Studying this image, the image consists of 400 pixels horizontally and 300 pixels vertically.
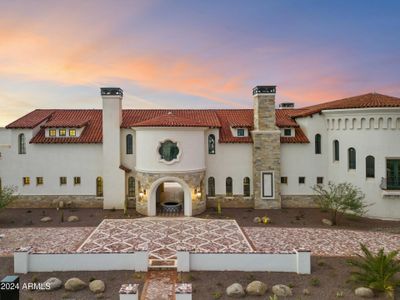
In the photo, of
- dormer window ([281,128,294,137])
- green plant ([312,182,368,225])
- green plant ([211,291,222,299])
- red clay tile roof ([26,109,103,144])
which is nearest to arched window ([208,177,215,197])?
dormer window ([281,128,294,137])

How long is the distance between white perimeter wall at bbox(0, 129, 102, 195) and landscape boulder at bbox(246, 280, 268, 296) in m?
20.7

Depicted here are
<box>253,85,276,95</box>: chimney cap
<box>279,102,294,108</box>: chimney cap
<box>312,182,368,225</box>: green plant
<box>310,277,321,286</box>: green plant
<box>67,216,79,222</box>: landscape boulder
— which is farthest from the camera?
<box>279,102,294,108</box>: chimney cap

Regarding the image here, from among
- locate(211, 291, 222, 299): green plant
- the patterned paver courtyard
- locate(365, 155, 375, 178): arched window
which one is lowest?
locate(211, 291, 222, 299): green plant

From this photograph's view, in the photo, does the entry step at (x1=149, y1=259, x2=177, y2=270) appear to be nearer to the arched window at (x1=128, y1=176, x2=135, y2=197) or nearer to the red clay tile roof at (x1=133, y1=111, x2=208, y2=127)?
the red clay tile roof at (x1=133, y1=111, x2=208, y2=127)

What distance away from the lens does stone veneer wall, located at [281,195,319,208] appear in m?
29.9

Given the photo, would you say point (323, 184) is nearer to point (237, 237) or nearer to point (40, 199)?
point (237, 237)

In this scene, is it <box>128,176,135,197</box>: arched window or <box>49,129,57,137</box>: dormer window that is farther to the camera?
<box>49,129,57,137</box>: dormer window

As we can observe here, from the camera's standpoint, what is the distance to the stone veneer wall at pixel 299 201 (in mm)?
29906

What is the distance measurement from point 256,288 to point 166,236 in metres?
8.94

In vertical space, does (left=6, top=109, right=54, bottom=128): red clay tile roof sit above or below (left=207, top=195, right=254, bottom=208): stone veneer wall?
above

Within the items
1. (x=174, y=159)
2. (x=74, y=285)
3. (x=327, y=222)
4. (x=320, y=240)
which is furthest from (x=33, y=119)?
(x=327, y=222)

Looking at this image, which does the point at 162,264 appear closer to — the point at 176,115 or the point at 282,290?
the point at 282,290

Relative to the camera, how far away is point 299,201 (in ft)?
98.4

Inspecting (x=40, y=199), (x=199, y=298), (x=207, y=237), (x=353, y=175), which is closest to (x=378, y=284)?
(x=199, y=298)
